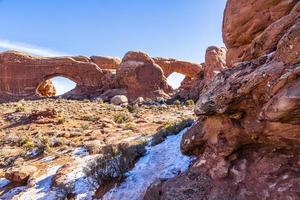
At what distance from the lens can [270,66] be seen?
16.6 feet

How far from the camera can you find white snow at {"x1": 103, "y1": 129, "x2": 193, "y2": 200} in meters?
6.94

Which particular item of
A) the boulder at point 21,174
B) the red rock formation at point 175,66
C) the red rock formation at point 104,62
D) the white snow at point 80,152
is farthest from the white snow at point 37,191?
the red rock formation at point 104,62

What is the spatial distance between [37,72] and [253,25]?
29815 millimetres

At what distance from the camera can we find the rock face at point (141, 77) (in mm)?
29719

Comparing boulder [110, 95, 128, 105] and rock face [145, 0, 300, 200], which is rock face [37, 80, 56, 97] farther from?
rock face [145, 0, 300, 200]

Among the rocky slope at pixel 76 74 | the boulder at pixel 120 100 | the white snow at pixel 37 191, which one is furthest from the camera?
the rocky slope at pixel 76 74

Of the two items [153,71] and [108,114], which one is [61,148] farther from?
[153,71]

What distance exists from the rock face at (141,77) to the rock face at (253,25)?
65.5ft

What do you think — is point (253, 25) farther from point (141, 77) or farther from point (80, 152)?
point (141, 77)

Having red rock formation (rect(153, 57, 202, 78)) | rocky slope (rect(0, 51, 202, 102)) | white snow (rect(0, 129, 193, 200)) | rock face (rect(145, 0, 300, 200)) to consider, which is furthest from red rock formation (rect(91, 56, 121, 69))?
rock face (rect(145, 0, 300, 200))

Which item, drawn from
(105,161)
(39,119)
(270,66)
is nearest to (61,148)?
(105,161)

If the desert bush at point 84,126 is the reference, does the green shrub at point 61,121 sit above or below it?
above

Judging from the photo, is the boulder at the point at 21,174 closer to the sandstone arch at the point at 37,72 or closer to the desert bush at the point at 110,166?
the desert bush at the point at 110,166

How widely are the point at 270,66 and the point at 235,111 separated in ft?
3.25
